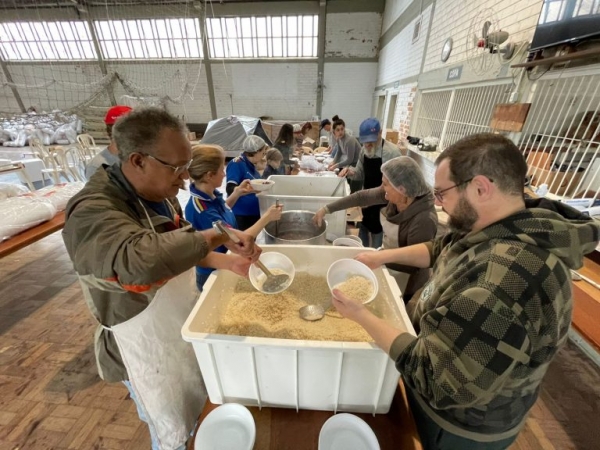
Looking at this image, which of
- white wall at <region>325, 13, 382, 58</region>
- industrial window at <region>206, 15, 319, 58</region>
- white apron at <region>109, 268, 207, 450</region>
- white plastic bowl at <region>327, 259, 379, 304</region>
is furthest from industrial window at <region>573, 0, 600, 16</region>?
industrial window at <region>206, 15, 319, 58</region>

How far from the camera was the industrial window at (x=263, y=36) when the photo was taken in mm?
9312

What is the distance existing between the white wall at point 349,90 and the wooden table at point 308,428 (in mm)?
10467

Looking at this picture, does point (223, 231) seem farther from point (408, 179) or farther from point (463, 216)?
point (408, 179)

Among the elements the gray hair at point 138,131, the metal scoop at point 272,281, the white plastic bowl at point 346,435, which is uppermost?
the gray hair at point 138,131

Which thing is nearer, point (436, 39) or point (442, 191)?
point (442, 191)

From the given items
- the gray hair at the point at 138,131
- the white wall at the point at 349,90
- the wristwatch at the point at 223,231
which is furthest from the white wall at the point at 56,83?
the wristwatch at the point at 223,231

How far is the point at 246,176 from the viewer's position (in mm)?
2400

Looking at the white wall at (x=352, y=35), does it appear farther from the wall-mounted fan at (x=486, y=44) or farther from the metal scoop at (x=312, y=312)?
the metal scoop at (x=312, y=312)

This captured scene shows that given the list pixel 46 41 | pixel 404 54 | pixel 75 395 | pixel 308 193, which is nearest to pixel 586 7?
pixel 308 193

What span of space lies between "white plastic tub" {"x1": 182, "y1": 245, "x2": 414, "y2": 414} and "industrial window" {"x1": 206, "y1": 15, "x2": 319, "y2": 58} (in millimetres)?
11061

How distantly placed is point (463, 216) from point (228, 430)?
911 mm

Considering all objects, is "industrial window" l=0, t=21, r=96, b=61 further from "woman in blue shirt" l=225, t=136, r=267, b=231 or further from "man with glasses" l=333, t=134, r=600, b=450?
"man with glasses" l=333, t=134, r=600, b=450

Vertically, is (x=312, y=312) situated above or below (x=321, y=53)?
below

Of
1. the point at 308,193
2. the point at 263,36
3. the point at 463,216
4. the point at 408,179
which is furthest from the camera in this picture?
the point at 263,36
